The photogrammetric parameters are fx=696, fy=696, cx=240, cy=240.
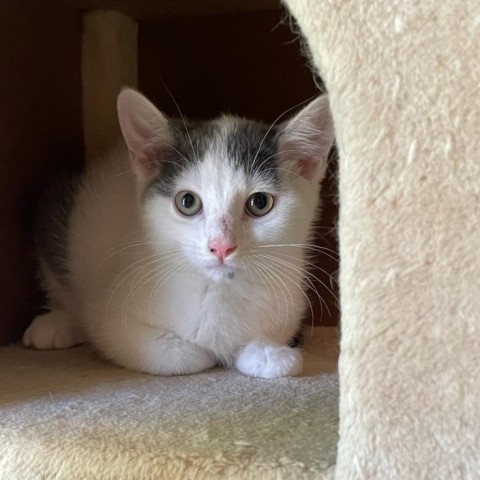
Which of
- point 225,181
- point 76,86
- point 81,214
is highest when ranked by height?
point 76,86

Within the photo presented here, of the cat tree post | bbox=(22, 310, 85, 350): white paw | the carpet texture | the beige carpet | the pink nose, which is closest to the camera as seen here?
the carpet texture

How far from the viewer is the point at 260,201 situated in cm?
124

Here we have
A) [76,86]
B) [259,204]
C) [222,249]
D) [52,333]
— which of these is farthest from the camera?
[76,86]

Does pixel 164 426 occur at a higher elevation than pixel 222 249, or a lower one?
lower

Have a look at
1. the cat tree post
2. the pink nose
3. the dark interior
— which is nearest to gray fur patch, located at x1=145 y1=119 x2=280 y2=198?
the pink nose

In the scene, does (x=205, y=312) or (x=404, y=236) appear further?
(x=205, y=312)

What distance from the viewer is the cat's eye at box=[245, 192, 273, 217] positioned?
1.23 m

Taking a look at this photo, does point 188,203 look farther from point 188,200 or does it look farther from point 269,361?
point 269,361

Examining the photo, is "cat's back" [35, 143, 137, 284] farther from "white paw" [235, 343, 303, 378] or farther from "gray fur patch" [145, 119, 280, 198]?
"white paw" [235, 343, 303, 378]

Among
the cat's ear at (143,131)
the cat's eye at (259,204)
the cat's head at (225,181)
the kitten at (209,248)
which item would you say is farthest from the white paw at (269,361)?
the cat's ear at (143,131)

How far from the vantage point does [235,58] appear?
5.76 ft

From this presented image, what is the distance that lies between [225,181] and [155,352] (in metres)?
0.33

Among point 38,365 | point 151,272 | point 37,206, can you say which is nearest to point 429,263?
point 151,272

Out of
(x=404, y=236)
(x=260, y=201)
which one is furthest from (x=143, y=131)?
(x=404, y=236)
